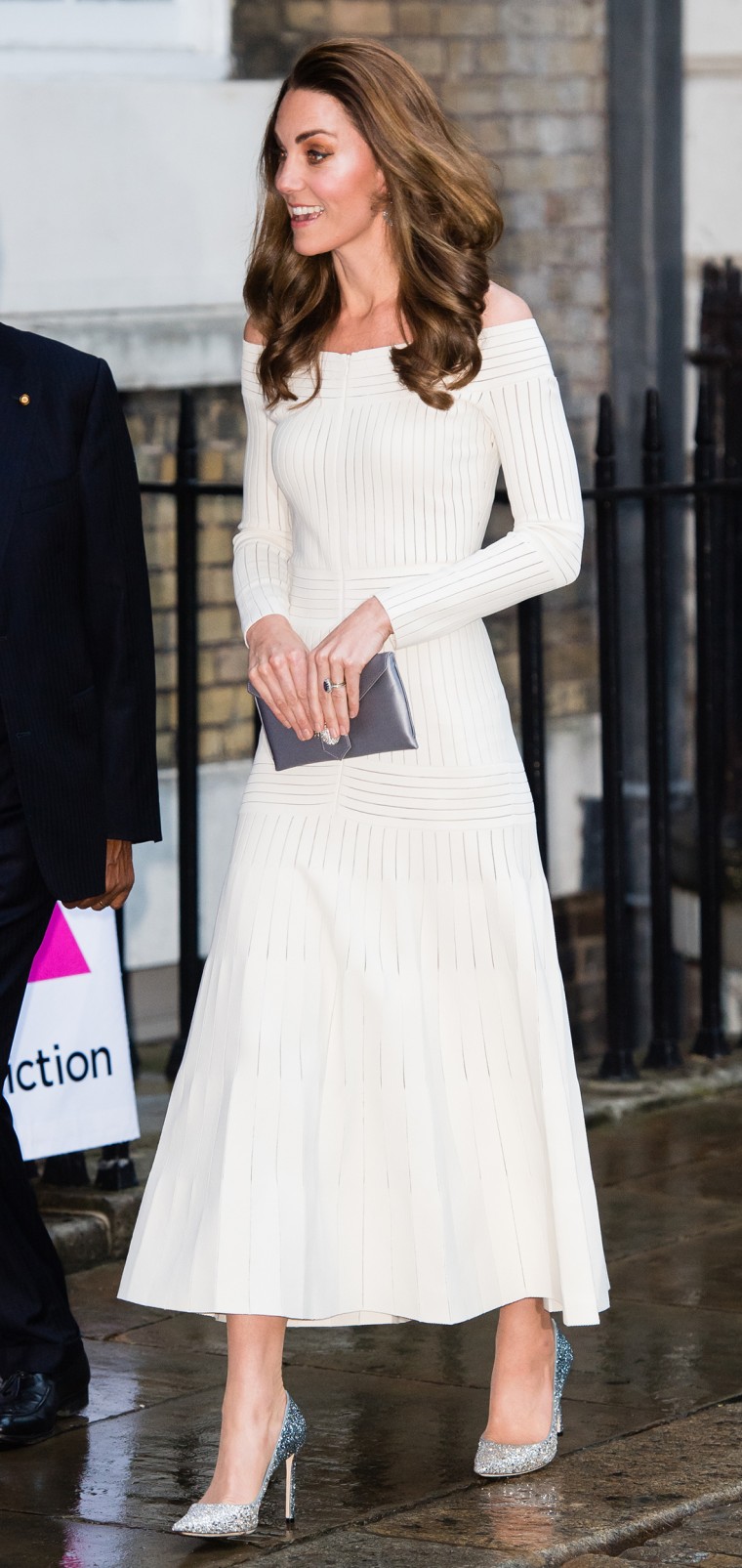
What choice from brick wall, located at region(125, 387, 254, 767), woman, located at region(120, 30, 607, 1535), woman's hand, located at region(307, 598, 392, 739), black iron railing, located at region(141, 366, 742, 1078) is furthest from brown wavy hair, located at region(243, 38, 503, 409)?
→ brick wall, located at region(125, 387, 254, 767)

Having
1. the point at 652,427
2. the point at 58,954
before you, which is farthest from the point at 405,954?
the point at 652,427

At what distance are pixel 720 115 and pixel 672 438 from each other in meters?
1.08

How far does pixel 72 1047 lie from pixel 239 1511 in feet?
5.60

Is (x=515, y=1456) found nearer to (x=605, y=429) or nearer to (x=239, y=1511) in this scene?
(x=239, y=1511)

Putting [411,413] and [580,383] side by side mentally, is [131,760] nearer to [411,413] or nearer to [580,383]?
[411,413]

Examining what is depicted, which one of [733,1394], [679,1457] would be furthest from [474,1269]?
[733,1394]

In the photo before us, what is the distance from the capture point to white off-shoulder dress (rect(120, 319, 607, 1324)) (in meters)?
3.46

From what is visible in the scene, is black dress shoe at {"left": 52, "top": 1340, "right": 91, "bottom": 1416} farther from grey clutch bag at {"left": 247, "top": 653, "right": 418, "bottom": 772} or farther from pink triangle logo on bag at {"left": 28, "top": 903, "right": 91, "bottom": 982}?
grey clutch bag at {"left": 247, "top": 653, "right": 418, "bottom": 772}

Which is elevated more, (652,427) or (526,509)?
(652,427)

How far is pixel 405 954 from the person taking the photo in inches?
139

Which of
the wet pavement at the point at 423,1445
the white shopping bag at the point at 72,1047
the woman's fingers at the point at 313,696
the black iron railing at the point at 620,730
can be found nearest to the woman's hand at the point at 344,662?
the woman's fingers at the point at 313,696

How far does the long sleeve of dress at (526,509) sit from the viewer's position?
3.51 m

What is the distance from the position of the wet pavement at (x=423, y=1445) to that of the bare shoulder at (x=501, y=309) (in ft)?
5.28

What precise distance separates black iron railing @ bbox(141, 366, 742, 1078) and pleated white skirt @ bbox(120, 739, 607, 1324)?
7.40 feet
